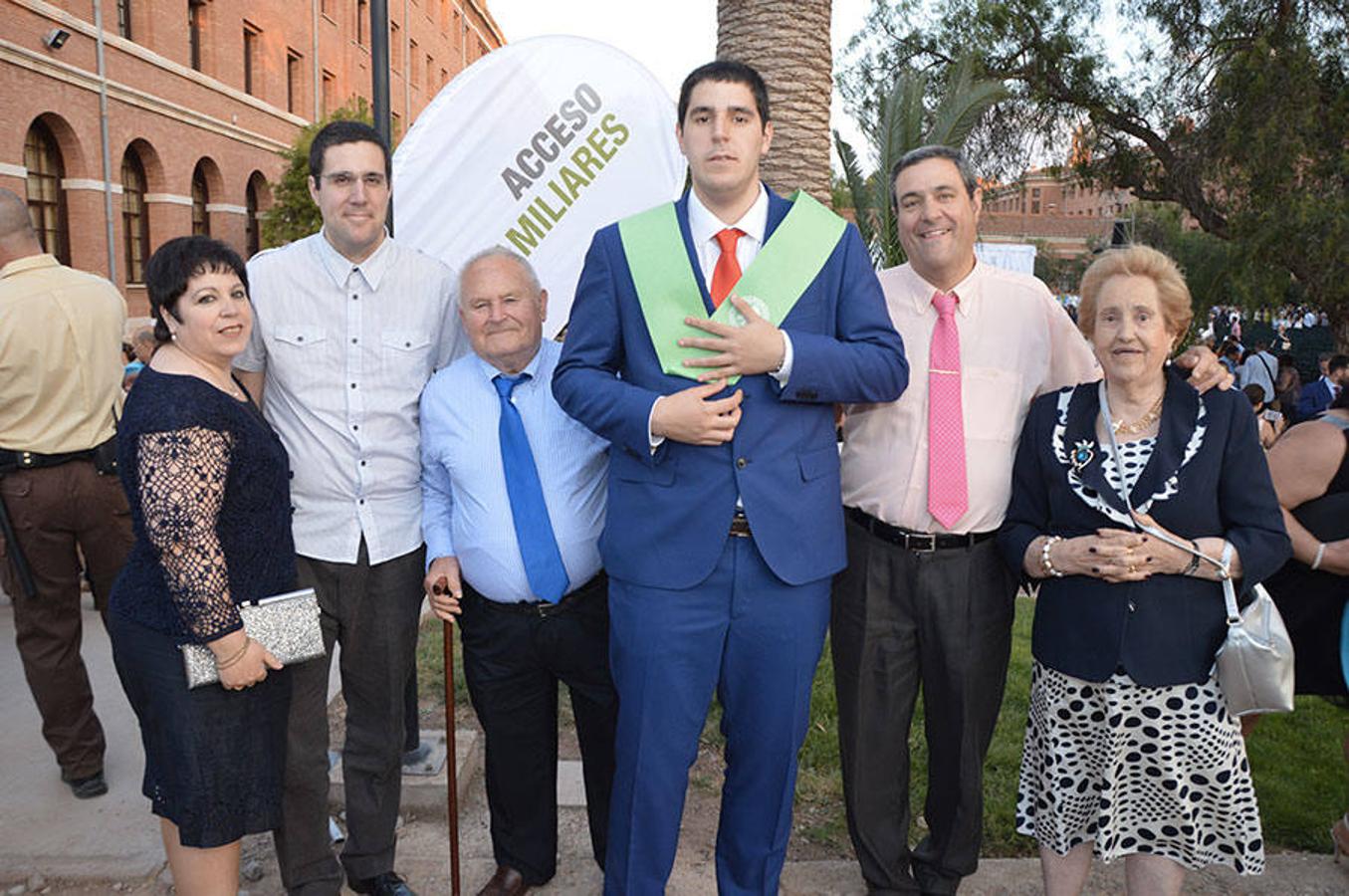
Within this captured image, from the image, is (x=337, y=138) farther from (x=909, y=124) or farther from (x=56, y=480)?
(x=909, y=124)

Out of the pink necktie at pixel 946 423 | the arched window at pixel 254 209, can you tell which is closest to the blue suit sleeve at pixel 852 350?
the pink necktie at pixel 946 423

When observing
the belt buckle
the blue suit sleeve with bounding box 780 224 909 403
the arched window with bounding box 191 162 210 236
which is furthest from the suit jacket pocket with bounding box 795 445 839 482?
the arched window with bounding box 191 162 210 236

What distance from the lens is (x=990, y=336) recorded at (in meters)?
2.96

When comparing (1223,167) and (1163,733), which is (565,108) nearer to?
(1163,733)

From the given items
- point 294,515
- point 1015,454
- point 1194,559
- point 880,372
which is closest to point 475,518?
point 294,515

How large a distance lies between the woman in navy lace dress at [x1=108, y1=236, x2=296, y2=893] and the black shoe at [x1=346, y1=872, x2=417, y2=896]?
60 centimetres

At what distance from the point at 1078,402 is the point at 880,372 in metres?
0.64

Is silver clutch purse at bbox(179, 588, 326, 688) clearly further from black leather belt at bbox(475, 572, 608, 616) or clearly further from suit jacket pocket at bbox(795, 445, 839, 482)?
suit jacket pocket at bbox(795, 445, 839, 482)

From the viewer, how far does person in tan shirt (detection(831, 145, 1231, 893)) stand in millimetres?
2912

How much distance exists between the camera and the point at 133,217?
20312 millimetres

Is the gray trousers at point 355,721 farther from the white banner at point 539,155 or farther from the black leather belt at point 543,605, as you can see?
the white banner at point 539,155

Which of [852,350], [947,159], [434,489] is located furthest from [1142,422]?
[434,489]

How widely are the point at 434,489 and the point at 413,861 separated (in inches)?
53.8

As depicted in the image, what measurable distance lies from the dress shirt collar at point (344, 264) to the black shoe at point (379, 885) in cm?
188
